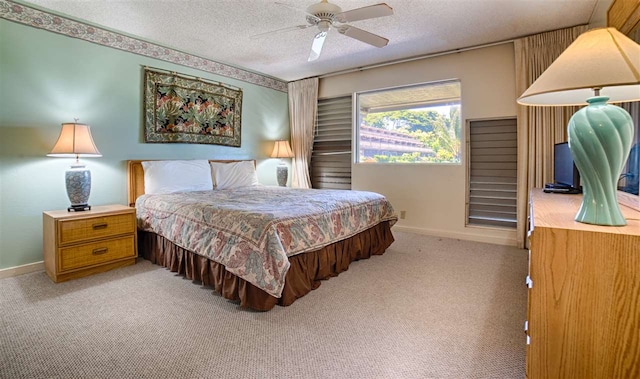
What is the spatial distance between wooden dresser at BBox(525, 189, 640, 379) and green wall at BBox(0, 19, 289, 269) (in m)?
3.94

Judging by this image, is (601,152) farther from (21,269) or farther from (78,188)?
(21,269)

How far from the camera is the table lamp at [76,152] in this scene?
9.38 ft

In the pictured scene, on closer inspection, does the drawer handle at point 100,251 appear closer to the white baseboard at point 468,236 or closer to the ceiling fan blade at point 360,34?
the ceiling fan blade at point 360,34

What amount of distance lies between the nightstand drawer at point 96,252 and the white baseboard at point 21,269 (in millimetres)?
649

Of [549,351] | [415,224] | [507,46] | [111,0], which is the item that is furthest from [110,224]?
[507,46]

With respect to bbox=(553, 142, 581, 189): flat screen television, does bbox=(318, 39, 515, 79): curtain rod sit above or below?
above

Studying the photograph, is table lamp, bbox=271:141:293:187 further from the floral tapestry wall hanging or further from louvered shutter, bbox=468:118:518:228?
louvered shutter, bbox=468:118:518:228

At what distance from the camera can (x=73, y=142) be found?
288 centimetres

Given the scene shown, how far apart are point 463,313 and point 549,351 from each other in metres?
1.14

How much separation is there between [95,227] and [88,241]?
134 mm

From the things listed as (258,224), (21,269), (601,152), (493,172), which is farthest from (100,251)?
(493,172)

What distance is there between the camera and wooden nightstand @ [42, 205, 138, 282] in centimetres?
270

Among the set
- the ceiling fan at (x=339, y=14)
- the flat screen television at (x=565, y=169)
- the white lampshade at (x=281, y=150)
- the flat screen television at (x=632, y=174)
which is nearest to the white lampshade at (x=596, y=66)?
the flat screen television at (x=632, y=174)

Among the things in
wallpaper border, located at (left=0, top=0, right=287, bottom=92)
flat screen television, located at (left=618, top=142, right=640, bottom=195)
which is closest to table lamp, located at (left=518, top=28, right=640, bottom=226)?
flat screen television, located at (left=618, top=142, right=640, bottom=195)
